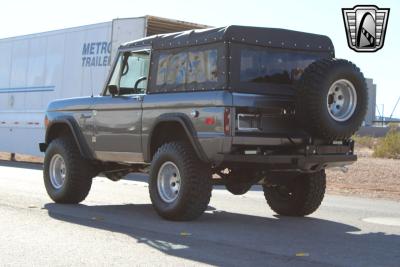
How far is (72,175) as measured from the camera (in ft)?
34.0

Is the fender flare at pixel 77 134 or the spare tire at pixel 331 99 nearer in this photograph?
the spare tire at pixel 331 99

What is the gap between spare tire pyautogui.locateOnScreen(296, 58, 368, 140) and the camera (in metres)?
7.98

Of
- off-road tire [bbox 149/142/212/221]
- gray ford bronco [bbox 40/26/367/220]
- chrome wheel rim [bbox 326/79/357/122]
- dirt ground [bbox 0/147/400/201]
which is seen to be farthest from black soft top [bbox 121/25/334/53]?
dirt ground [bbox 0/147/400/201]

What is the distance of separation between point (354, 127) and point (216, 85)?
1.79 metres

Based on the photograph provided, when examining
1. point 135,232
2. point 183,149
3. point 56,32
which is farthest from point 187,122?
point 56,32

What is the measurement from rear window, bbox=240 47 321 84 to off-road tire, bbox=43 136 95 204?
3.40 m

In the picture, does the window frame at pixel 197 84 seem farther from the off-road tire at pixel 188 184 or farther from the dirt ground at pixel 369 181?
the dirt ground at pixel 369 181

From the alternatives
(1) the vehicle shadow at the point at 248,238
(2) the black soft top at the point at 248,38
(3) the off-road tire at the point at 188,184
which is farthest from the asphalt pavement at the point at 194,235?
(2) the black soft top at the point at 248,38

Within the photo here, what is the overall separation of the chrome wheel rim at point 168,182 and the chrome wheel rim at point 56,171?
2586 millimetres

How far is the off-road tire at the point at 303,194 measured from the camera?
9.29m

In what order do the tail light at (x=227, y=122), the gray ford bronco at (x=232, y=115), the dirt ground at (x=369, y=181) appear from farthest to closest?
the dirt ground at (x=369, y=181) < the gray ford bronco at (x=232, y=115) < the tail light at (x=227, y=122)

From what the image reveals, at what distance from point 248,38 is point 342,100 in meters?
1.41

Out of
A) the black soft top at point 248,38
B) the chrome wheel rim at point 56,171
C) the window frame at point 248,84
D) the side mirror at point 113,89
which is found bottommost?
the chrome wheel rim at point 56,171

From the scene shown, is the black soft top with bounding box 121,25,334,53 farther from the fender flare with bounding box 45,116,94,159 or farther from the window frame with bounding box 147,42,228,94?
the fender flare with bounding box 45,116,94,159
